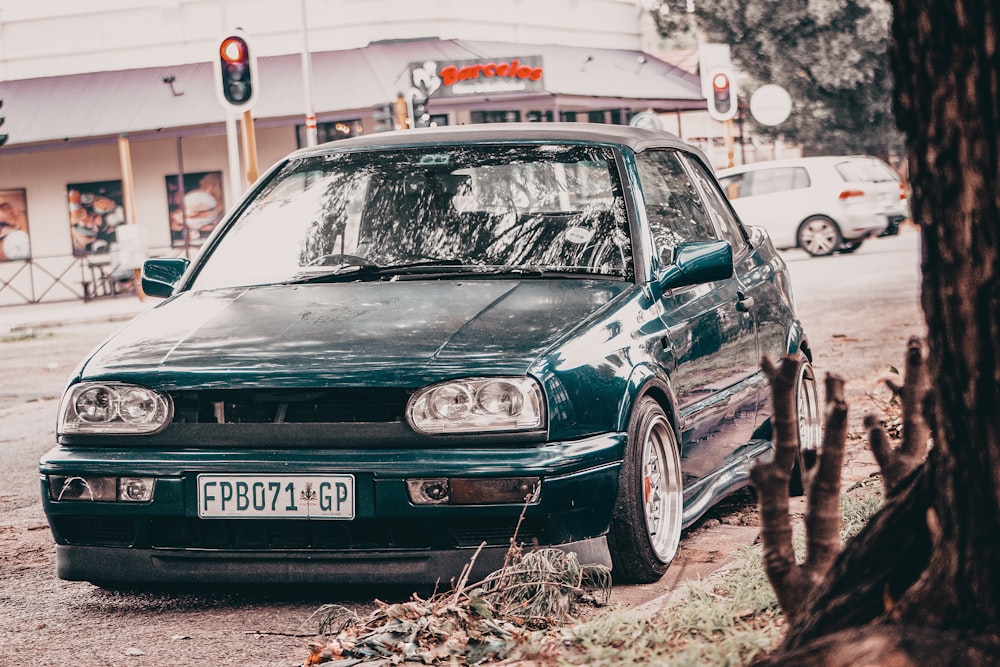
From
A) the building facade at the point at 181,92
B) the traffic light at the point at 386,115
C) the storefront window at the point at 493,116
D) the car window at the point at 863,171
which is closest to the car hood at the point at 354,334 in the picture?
the traffic light at the point at 386,115

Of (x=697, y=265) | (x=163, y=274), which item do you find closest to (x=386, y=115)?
(x=163, y=274)

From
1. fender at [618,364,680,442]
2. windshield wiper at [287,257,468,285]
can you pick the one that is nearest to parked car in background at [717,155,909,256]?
windshield wiper at [287,257,468,285]

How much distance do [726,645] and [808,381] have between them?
374cm

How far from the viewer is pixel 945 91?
2.53m

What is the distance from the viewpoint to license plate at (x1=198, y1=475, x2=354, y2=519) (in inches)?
179

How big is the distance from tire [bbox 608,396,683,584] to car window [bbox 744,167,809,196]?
2335cm

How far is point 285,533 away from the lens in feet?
15.5

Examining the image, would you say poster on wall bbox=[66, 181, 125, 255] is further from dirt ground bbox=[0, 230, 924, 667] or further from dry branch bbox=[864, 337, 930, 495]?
dry branch bbox=[864, 337, 930, 495]

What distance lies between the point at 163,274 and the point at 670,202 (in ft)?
6.53

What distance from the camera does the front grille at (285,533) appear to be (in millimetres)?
4590

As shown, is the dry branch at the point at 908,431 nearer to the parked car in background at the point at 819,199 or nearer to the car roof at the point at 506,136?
the car roof at the point at 506,136

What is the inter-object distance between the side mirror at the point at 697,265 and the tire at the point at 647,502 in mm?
549

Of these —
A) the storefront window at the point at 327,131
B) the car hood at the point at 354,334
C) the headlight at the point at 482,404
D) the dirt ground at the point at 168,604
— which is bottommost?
the dirt ground at the point at 168,604

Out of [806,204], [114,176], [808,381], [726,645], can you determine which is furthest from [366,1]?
[726,645]
